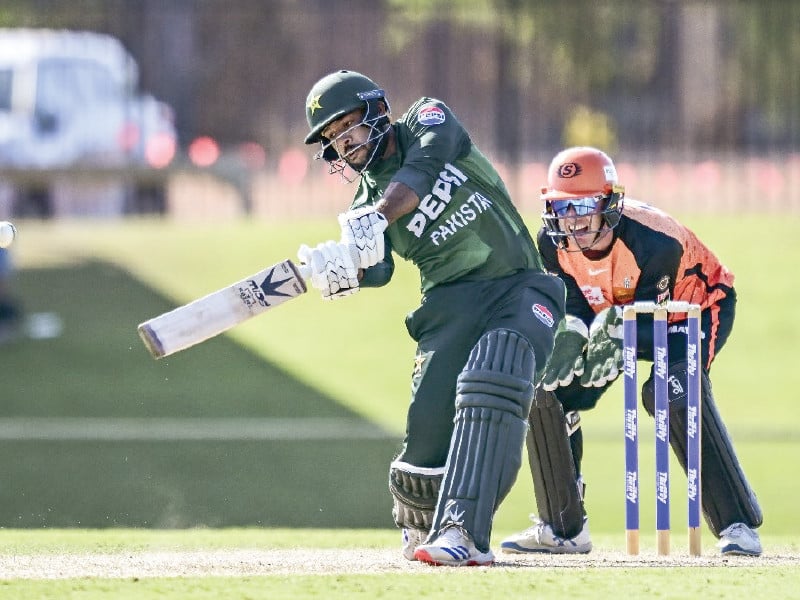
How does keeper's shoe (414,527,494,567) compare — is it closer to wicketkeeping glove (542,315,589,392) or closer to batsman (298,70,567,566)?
batsman (298,70,567,566)

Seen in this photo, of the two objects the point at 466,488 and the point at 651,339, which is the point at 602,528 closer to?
the point at 651,339

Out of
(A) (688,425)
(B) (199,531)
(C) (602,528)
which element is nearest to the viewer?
(A) (688,425)

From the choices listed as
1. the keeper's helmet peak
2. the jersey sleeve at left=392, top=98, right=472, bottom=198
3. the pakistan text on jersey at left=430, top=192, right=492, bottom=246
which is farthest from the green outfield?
the jersey sleeve at left=392, top=98, right=472, bottom=198

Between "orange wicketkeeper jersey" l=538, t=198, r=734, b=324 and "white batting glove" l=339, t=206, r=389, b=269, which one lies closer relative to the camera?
"white batting glove" l=339, t=206, r=389, b=269

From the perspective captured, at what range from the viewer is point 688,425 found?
6.18 metres

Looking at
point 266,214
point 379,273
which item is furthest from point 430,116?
point 266,214

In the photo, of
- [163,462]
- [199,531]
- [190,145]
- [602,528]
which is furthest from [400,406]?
[190,145]

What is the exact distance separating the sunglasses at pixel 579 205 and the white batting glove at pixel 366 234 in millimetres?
913

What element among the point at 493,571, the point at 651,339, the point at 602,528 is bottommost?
the point at 602,528

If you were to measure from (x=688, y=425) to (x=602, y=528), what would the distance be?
3498 mm

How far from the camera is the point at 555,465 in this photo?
662cm

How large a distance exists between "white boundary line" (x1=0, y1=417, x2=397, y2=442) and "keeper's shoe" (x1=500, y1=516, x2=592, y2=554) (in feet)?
16.5

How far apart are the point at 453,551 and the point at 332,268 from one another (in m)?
1.00

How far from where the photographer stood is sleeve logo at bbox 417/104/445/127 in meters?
6.06
